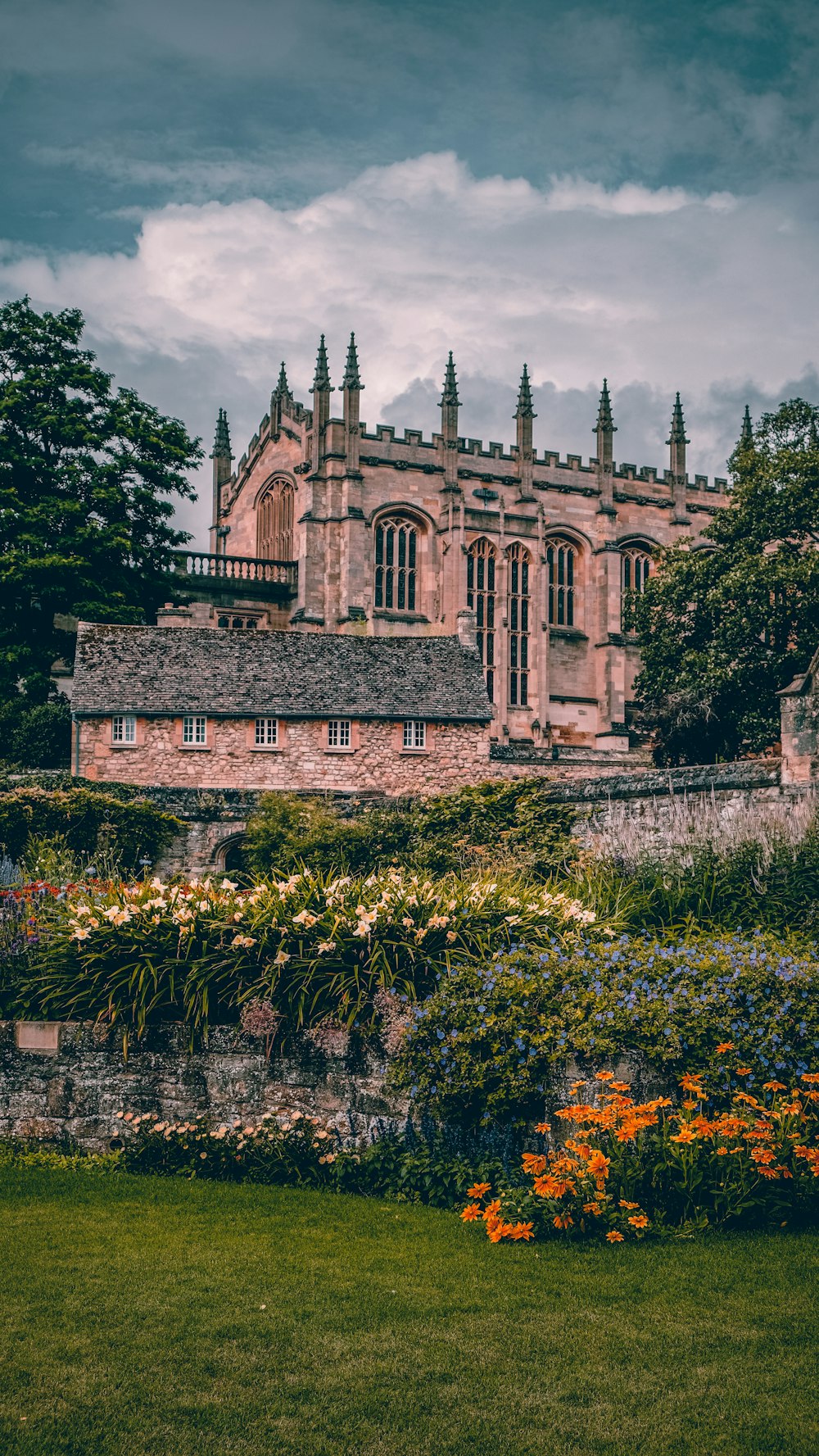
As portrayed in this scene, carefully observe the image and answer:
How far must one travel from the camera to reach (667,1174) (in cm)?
967

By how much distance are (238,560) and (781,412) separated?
22.2m

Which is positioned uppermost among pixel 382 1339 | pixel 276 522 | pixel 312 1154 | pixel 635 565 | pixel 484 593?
pixel 276 522

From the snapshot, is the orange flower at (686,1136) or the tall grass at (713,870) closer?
the orange flower at (686,1136)

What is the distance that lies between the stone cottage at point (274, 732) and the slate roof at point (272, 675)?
0.04 metres

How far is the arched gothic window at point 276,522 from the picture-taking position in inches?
2101

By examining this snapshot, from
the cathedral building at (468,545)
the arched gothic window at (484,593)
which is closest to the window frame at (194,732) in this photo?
the cathedral building at (468,545)

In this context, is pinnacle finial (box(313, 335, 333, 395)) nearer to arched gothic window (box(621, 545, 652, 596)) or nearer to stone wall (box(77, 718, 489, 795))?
arched gothic window (box(621, 545, 652, 596))

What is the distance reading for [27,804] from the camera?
79.2 feet

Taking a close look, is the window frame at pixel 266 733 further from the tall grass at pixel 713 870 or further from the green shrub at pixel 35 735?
the tall grass at pixel 713 870

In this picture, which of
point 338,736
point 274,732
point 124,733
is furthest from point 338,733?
point 124,733

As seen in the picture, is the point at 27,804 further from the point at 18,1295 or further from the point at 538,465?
the point at 538,465

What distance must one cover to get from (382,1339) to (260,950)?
473 centimetres

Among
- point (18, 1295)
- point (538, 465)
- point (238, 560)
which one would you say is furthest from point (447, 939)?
point (538, 465)

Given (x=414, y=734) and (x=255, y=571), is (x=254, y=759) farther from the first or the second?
(x=255, y=571)
